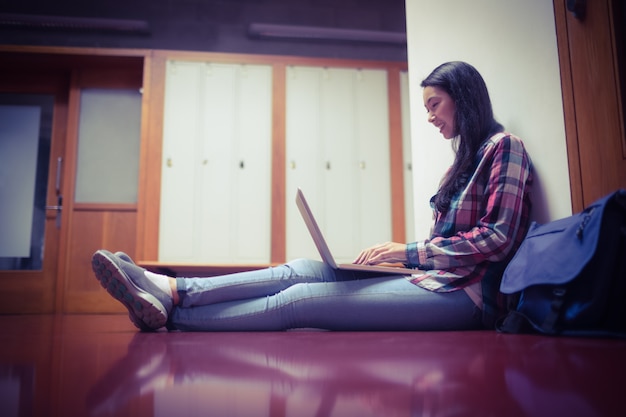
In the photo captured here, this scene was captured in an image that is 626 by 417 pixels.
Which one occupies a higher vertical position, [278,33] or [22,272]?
[278,33]

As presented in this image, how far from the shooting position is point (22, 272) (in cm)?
361

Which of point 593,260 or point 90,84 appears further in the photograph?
point 90,84

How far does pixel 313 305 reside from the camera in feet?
4.20

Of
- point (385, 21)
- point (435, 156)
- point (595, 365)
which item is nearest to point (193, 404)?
point (595, 365)

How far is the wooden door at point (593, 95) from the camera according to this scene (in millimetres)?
1185

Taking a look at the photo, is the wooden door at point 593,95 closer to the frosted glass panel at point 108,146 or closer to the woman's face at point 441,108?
the woman's face at point 441,108

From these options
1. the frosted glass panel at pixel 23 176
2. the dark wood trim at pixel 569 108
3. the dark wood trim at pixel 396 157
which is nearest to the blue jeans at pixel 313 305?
the dark wood trim at pixel 569 108

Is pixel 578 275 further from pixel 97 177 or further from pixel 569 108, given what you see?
pixel 97 177

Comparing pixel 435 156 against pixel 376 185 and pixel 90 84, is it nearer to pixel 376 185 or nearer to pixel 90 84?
pixel 376 185

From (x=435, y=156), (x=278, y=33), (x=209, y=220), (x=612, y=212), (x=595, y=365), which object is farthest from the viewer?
(x=278, y=33)

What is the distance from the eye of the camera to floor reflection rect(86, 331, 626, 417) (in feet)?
1.68

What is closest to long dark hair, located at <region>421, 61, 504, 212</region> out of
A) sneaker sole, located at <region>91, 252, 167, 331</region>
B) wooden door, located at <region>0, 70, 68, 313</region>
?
sneaker sole, located at <region>91, 252, 167, 331</region>

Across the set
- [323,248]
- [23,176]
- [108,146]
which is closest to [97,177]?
[108,146]

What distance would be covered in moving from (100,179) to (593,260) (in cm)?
341
